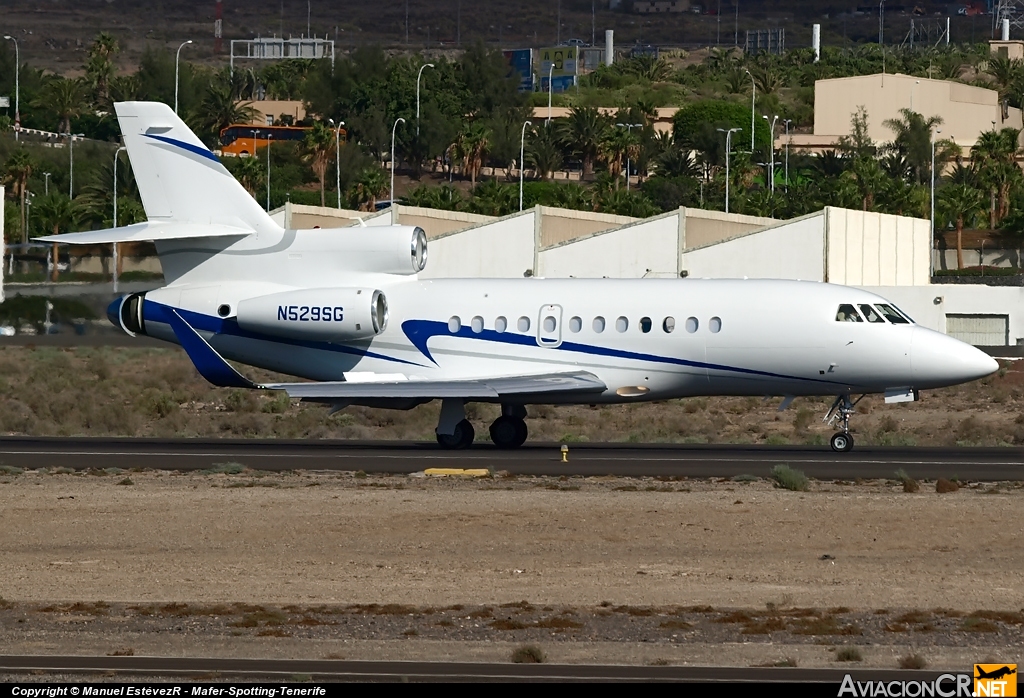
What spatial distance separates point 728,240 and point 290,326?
27.8 metres

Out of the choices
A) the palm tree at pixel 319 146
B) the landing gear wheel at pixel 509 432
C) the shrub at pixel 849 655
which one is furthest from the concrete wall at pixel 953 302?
the palm tree at pixel 319 146

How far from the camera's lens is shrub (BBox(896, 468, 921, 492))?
24547 millimetres

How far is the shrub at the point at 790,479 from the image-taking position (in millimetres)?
24750

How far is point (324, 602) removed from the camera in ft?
54.3

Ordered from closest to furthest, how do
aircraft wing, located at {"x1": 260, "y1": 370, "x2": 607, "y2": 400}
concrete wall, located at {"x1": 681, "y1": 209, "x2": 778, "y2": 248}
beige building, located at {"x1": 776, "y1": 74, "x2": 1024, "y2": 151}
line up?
1. aircraft wing, located at {"x1": 260, "y1": 370, "x2": 607, "y2": 400}
2. concrete wall, located at {"x1": 681, "y1": 209, "x2": 778, "y2": 248}
3. beige building, located at {"x1": 776, "y1": 74, "x2": 1024, "y2": 151}

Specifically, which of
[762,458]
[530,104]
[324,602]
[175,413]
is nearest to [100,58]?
[530,104]

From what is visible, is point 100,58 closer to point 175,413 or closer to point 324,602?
point 175,413

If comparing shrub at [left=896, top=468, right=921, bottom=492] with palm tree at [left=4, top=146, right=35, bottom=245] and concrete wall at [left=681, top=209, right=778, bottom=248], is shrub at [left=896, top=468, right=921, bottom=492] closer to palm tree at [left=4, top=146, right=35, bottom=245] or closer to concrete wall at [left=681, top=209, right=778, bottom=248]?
concrete wall at [left=681, top=209, right=778, bottom=248]

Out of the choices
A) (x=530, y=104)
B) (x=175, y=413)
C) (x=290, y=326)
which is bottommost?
(x=175, y=413)

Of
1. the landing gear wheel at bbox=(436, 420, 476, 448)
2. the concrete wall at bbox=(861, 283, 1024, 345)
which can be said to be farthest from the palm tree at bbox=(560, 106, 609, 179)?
the landing gear wheel at bbox=(436, 420, 476, 448)

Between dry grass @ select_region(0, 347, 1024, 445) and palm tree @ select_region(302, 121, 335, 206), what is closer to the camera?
dry grass @ select_region(0, 347, 1024, 445)

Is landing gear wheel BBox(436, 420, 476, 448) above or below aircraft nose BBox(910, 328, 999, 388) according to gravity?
below

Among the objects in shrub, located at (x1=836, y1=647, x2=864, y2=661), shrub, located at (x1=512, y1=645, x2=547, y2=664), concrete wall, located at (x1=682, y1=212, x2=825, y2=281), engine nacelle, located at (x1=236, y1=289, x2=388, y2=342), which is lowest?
shrub, located at (x1=836, y1=647, x2=864, y2=661)

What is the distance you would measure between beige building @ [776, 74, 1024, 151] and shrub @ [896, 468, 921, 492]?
12850 cm
